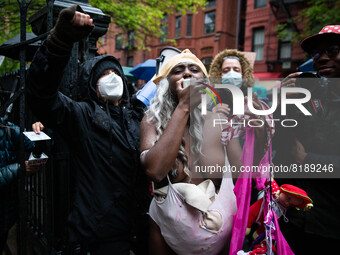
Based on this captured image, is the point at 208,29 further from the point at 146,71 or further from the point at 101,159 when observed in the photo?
the point at 101,159

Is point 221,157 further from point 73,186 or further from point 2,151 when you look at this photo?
point 2,151

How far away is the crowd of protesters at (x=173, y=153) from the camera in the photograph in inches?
60.1

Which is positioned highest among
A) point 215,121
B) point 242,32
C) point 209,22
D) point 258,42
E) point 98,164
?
point 209,22

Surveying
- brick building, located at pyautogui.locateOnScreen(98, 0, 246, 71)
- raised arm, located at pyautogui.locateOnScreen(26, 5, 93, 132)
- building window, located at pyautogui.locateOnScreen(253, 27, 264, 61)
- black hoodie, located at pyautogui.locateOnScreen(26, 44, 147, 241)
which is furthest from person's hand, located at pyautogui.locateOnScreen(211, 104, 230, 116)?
brick building, located at pyautogui.locateOnScreen(98, 0, 246, 71)

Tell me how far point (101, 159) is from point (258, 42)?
65.5 feet

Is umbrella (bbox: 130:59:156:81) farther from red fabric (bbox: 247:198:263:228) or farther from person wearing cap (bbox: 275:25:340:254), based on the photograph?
red fabric (bbox: 247:198:263:228)

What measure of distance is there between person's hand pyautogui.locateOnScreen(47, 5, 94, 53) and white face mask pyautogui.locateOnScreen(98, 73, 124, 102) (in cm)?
71

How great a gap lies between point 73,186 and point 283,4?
62.6 feet

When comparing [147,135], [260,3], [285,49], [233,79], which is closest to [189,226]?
[147,135]

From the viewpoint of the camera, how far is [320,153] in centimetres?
171

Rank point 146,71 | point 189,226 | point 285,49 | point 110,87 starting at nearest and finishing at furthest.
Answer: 1. point 189,226
2. point 110,87
3. point 146,71
4. point 285,49

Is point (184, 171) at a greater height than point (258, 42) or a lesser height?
lesser

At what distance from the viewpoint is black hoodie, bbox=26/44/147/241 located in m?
1.75

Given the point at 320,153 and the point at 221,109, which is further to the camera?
the point at 221,109
